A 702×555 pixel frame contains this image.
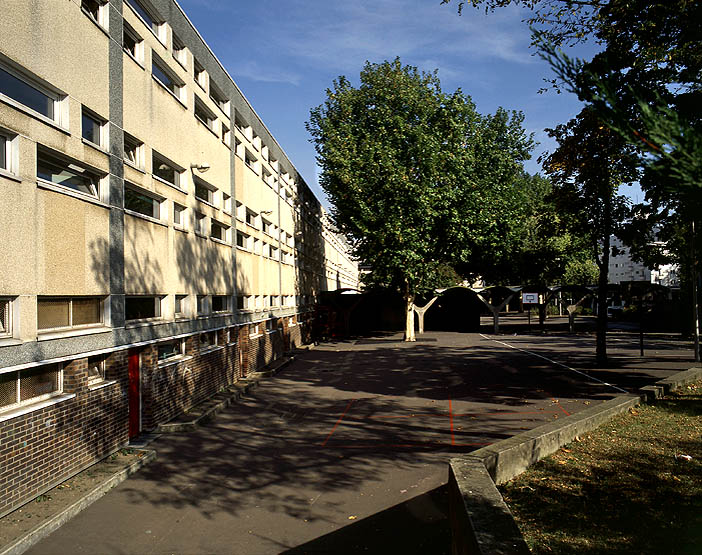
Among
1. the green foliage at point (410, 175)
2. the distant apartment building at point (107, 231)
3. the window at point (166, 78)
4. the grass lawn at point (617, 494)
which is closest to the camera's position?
the grass lawn at point (617, 494)

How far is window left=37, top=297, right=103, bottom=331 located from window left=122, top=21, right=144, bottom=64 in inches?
221

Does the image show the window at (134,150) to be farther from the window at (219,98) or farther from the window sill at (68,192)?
the window at (219,98)

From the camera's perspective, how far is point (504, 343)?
3425cm

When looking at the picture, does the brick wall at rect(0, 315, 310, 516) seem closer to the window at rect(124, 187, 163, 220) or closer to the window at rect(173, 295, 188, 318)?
the window at rect(173, 295, 188, 318)

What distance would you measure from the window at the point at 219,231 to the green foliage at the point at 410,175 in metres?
13.3

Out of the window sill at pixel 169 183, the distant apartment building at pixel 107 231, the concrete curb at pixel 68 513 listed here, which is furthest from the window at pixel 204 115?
the concrete curb at pixel 68 513

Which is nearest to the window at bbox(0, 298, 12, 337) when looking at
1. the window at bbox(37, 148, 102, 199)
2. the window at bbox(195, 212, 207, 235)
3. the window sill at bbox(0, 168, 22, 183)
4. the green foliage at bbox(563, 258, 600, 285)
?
the window sill at bbox(0, 168, 22, 183)

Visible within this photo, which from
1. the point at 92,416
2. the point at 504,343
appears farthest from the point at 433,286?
the point at 92,416

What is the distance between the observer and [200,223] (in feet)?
54.1

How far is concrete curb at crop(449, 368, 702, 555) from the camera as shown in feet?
13.8

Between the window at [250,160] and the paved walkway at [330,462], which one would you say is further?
the window at [250,160]

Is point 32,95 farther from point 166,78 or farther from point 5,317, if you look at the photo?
point 166,78

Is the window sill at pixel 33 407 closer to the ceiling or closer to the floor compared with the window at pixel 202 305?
closer to the floor

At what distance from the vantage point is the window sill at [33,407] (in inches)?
300
